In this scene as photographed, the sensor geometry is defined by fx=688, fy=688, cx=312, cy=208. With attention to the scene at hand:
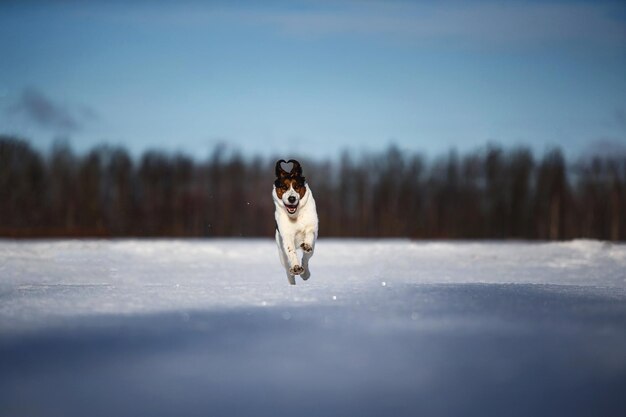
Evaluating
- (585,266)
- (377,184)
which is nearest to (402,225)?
(377,184)

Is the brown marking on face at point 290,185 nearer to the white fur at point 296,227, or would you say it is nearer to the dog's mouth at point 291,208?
→ the white fur at point 296,227

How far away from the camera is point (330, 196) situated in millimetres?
69188

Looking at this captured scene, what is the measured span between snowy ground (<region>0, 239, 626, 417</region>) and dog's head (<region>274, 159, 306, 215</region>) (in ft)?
4.18

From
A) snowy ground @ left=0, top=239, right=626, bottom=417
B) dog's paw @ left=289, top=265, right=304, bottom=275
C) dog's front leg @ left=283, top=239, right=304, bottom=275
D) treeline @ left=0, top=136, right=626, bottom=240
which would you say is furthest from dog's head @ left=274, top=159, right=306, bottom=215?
treeline @ left=0, top=136, right=626, bottom=240

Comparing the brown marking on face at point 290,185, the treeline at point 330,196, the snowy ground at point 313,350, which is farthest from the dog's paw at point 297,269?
the treeline at point 330,196

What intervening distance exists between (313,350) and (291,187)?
15.5 feet

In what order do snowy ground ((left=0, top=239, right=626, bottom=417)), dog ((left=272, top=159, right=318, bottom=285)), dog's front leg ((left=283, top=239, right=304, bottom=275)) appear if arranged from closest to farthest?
snowy ground ((left=0, top=239, right=626, bottom=417)) < dog's front leg ((left=283, top=239, right=304, bottom=275)) < dog ((left=272, top=159, right=318, bottom=285))

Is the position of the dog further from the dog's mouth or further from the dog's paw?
the dog's paw

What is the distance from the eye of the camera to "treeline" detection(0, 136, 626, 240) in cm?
6234

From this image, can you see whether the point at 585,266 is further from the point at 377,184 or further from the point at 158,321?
the point at 377,184

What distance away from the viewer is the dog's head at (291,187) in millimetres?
10164

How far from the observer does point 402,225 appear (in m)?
65.4

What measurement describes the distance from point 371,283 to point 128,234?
52.7 meters

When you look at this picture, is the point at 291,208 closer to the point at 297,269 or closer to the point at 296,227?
the point at 296,227
